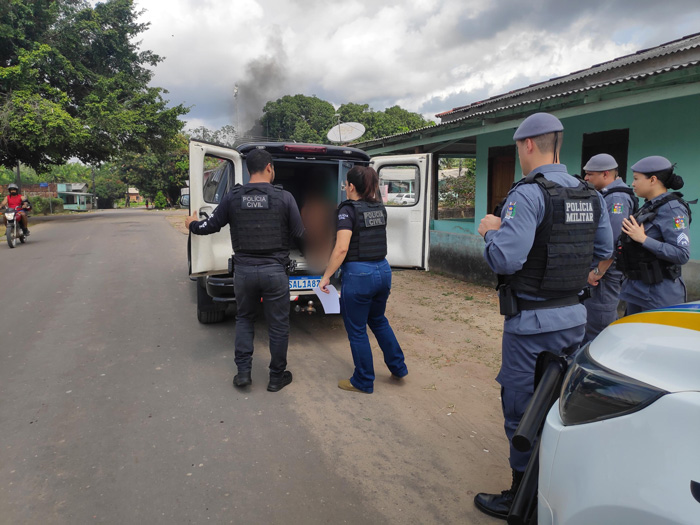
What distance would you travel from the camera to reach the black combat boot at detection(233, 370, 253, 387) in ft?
12.2

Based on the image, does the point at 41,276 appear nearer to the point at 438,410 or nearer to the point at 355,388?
the point at 355,388

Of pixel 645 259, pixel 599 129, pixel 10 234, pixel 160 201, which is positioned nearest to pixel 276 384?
pixel 645 259

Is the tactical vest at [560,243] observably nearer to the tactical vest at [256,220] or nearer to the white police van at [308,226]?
the tactical vest at [256,220]

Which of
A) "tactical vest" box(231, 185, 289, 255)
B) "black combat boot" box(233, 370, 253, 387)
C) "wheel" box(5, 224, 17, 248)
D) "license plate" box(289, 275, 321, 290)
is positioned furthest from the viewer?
"wheel" box(5, 224, 17, 248)

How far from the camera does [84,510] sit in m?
2.33

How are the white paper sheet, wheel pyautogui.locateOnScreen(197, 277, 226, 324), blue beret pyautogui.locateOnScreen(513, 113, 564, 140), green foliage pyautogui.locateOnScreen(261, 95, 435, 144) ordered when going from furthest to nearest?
green foliage pyautogui.locateOnScreen(261, 95, 435, 144) < wheel pyautogui.locateOnScreen(197, 277, 226, 324) < the white paper sheet < blue beret pyautogui.locateOnScreen(513, 113, 564, 140)

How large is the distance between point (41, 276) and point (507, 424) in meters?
8.68

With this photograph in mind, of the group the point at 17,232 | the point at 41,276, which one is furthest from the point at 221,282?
the point at 17,232

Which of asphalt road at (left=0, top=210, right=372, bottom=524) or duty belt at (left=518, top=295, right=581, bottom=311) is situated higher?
duty belt at (left=518, top=295, right=581, bottom=311)

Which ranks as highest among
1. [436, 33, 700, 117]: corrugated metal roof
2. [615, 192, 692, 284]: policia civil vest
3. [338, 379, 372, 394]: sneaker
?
[436, 33, 700, 117]: corrugated metal roof

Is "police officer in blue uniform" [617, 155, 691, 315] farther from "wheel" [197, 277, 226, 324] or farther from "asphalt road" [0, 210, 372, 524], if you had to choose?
"wheel" [197, 277, 226, 324]

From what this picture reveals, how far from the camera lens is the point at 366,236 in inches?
140

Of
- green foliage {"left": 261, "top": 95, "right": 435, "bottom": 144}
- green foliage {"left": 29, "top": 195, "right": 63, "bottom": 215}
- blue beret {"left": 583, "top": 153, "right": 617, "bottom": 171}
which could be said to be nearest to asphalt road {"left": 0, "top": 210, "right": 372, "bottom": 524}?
blue beret {"left": 583, "top": 153, "right": 617, "bottom": 171}

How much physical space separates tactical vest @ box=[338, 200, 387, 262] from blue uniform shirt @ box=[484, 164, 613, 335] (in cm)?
145
